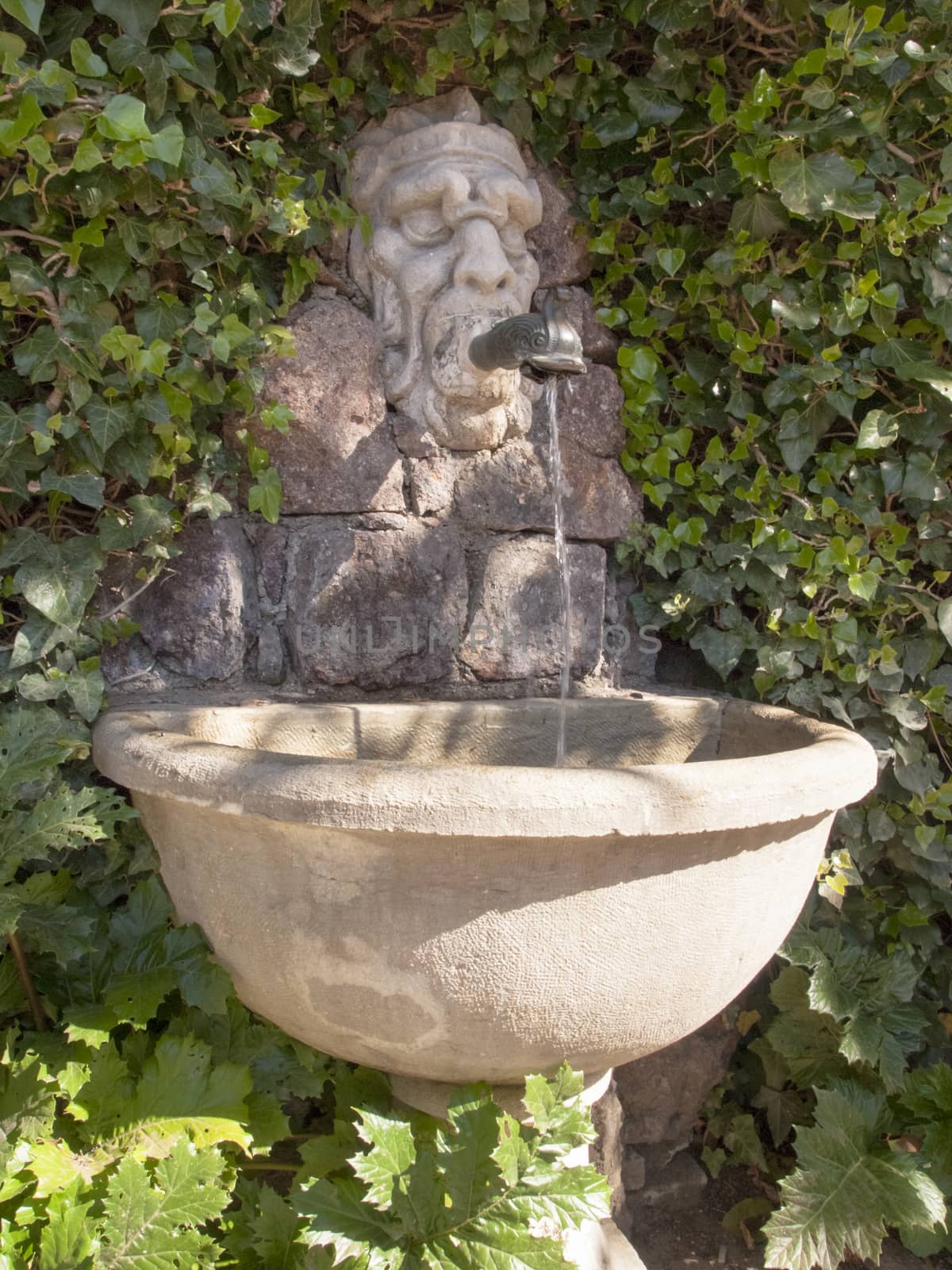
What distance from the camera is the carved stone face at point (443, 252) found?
175cm

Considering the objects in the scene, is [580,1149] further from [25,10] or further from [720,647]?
[25,10]

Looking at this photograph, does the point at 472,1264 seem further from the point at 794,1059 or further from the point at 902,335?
Answer: the point at 902,335

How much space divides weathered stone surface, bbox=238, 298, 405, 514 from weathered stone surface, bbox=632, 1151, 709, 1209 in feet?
4.53

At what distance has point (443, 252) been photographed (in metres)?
1.78

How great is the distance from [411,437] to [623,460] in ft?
1.48

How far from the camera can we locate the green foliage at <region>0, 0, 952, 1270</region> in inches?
49.0

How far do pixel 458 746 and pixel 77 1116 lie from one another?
742 mm

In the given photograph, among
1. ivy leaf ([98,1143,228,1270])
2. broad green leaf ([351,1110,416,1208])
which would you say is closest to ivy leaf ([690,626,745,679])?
broad green leaf ([351,1110,416,1208])

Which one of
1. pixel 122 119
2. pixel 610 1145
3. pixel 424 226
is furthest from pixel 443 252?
pixel 610 1145

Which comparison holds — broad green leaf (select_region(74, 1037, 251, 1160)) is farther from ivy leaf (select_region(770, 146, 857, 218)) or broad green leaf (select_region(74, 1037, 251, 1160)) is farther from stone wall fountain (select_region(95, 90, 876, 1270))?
ivy leaf (select_region(770, 146, 857, 218))

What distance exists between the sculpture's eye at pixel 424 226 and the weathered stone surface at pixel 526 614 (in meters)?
0.56

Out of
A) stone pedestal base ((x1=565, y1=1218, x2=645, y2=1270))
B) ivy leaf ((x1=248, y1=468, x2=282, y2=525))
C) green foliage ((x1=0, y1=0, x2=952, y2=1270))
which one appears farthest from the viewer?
ivy leaf ((x1=248, y1=468, x2=282, y2=525))

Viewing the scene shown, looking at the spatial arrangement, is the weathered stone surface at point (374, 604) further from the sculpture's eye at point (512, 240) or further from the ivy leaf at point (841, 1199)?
the ivy leaf at point (841, 1199)

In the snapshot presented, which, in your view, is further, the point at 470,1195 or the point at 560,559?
the point at 560,559
